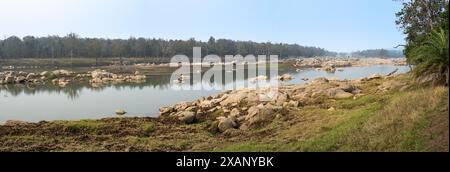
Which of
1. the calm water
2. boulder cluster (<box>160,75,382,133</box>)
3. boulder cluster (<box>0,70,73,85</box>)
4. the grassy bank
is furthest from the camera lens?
boulder cluster (<box>0,70,73,85</box>)

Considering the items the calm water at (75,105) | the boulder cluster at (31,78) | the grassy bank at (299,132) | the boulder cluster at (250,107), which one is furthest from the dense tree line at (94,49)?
the grassy bank at (299,132)

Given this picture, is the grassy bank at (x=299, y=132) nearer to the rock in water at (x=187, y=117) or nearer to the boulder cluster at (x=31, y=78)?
the rock in water at (x=187, y=117)

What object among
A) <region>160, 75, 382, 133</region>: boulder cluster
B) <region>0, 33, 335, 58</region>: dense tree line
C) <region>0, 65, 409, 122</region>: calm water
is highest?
<region>0, 33, 335, 58</region>: dense tree line

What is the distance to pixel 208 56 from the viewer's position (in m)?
137

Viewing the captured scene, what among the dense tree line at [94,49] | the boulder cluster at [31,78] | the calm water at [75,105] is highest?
the dense tree line at [94,49]

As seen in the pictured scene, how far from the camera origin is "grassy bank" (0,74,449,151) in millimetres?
8688

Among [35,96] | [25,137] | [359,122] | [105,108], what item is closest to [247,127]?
[359,122]

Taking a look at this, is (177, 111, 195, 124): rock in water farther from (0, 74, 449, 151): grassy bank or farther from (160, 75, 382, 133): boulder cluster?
(0, 74, 449, 151): grassy bank

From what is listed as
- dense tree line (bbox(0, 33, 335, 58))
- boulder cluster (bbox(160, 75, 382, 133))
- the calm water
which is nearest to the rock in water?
boulder cluster (bbox(160, 75, 382, 133))

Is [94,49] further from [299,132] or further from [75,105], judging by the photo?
[299,132]

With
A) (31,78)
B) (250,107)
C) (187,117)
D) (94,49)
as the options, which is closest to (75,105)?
(187,117)

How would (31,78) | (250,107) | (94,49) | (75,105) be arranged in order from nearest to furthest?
1. (250,107)
2. (75,105)
3. (31,78)
4. (94,49)

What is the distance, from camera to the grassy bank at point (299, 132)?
28.5 ft

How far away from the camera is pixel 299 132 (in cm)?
1212
